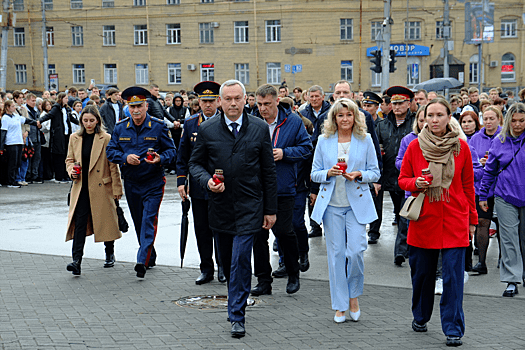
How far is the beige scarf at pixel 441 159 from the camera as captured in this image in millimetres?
5931

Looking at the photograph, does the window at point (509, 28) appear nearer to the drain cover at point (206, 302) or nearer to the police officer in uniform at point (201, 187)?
the police officer in uniform at point (201, 187)

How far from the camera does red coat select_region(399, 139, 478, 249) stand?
5.92 metres

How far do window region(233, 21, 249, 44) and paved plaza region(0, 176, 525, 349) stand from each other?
4438cm

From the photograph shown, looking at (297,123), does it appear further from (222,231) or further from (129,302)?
(129,302)

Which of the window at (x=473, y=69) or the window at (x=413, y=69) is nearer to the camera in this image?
the window at (x=413, y=69)

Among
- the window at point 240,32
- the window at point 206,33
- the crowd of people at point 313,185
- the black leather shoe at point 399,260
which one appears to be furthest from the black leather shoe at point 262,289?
the window at point 206,33

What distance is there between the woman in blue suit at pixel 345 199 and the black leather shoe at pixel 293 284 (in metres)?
0.83

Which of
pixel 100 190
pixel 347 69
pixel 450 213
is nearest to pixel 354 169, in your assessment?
pixel 450 213

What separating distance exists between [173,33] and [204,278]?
4794 centimetres

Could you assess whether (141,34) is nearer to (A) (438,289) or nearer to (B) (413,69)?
(B) (413,69)

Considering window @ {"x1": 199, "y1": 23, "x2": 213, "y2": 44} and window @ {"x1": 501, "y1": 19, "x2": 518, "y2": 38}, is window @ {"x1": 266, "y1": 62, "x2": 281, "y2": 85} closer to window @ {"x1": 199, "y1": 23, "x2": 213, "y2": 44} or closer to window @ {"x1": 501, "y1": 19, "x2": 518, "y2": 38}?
window @ {"x1": 199, "y1": 23, "x2": 213, "y2": 44}

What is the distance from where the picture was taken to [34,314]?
6605 mm

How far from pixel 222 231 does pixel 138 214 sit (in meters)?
2.52

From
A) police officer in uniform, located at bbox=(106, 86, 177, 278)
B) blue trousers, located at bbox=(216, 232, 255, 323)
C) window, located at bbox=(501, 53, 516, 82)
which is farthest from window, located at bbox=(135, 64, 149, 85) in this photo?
blue trousers, located at bbox=(216, 232, 255, 323)
